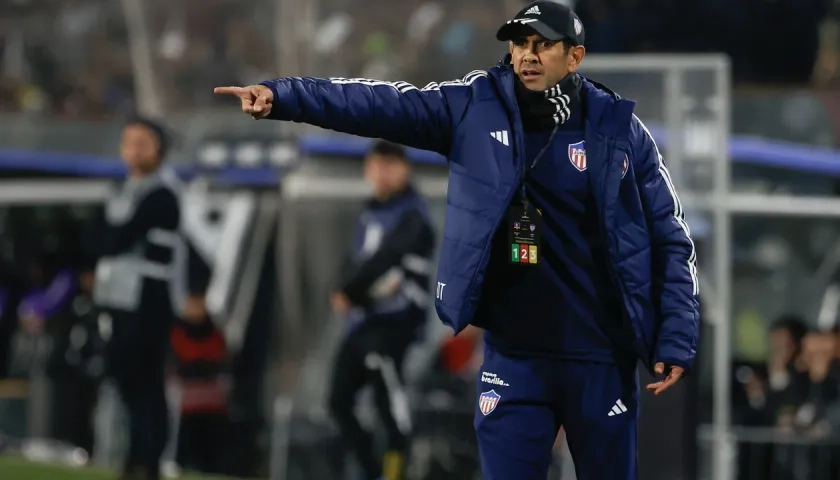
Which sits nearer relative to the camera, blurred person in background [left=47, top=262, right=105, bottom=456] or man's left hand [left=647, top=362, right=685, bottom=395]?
man's left hand [left=647, top=362, right=685, bottom=395]

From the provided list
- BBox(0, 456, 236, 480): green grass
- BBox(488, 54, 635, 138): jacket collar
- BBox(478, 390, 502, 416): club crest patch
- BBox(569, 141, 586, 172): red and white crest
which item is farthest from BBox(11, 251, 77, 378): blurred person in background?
BBox(569, 141, 586, 172): red and white crest

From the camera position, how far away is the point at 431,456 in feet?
26.3

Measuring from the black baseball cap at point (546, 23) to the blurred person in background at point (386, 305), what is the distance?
3755 mm

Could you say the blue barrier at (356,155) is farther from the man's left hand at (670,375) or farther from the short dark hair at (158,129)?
the man's left hand at (670,375)

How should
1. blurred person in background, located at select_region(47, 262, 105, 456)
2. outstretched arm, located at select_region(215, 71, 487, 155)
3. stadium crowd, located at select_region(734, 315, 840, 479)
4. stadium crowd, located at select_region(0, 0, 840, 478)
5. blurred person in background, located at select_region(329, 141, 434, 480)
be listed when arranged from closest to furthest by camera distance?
1. outstretched arm, located at select_region(215, 71, 487, 155)
2. stadium crowd, located at select_region(734, 315, 840, 479)
3. blurred person in background, located at select_region(329, 141, 434, 480)
4. stadium crowd, located at select_region(0, 0, 840, 478)
5. blurred person in background, located at select_region(47, 262, 105, 456)

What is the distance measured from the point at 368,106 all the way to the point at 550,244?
65cm

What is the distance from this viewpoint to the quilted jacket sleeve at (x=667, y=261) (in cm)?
427

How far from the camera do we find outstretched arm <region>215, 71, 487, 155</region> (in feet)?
13.0

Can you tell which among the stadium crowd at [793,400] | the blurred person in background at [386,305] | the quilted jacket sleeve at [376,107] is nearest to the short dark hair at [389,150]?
the blurred person in background at [386,305]

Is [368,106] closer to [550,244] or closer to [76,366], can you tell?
[550,244]

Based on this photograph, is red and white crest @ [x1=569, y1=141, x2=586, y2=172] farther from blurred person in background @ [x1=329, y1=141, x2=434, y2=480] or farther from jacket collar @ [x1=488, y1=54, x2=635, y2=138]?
blurred person in background @ [x1=329, y1=141, x2=434, y2=480]

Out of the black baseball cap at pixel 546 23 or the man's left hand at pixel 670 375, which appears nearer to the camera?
the black baseball cap at pixel 546 23

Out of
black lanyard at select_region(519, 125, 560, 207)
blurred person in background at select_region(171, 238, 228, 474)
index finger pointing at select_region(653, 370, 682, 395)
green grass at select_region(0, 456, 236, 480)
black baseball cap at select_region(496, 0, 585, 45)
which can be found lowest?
green grass at select_region(0, 456, 236, 480)

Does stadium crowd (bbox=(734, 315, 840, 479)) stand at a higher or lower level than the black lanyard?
lower
